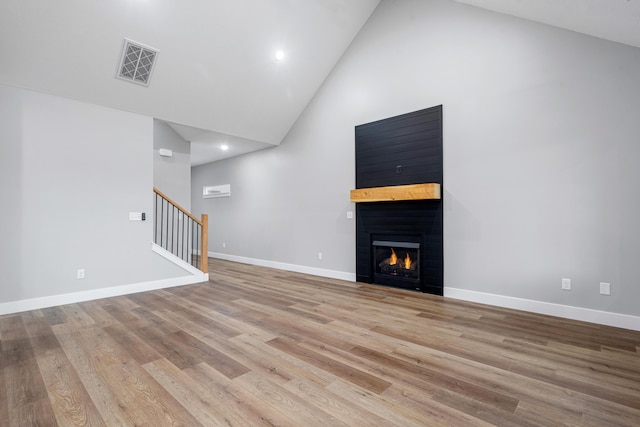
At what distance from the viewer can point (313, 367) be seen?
2285 millimetres

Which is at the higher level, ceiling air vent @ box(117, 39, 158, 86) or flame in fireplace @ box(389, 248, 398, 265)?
ceiling air vent @ box(117, 39, 158, 86)

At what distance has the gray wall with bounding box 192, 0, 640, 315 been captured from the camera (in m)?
3.14

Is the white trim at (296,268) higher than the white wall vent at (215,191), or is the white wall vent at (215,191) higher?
the white wall vent at (215,191)

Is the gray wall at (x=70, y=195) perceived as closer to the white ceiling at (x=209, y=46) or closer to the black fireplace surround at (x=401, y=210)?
the white ceiling at (x=209, y=46)

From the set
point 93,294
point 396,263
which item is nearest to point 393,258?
point 396,263

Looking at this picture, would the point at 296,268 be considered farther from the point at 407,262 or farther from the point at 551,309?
the point at 551,309

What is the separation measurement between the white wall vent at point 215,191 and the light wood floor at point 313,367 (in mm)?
4750

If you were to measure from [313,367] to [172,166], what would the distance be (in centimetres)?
557

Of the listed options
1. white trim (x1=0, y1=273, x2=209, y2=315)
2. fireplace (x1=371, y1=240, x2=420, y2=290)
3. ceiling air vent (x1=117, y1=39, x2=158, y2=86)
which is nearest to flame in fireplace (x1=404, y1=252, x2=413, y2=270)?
fireplace (x1=371, y1=240, x2=420, y2=290)

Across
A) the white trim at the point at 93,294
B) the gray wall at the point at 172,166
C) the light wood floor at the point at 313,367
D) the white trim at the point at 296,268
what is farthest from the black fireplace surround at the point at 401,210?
the gray wall at the point at 172,166

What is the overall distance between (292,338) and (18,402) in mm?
1873

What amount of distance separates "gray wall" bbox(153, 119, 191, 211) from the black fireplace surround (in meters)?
3.81

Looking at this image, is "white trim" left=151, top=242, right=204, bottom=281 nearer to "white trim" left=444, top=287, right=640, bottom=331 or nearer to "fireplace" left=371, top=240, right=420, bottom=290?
"fireplace" left=371, top=240, right=420, bottom=290

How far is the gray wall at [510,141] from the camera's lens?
3.14 metres
